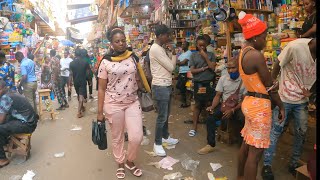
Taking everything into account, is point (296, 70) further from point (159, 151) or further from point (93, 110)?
point (93, 110)

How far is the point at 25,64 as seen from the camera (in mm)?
7414

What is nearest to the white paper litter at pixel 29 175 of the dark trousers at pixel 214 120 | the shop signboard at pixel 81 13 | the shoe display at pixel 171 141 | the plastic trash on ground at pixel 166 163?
the plastic trash on ground at pixel 166 163

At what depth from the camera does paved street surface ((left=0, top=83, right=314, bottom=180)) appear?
4.07 metres

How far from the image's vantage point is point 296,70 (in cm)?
334

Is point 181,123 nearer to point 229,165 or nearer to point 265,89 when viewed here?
point 229,165

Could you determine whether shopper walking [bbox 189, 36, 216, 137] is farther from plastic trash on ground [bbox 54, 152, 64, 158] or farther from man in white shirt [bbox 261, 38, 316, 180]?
plastic trash on ground [bbox 54, 152, 64, 158]

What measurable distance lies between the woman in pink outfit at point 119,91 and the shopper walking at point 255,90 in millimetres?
1507

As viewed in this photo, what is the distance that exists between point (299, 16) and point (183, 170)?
314 centimetres

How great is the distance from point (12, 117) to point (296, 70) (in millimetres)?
4400

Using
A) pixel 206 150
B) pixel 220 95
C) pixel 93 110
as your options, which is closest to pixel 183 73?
pixel 93 110

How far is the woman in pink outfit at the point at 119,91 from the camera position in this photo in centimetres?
365

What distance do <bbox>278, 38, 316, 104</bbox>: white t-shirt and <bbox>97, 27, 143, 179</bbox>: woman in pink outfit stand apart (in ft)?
6.15

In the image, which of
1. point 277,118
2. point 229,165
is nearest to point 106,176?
point 229,165

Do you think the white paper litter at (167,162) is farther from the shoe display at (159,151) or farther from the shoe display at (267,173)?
the shoe display at (267,173)
